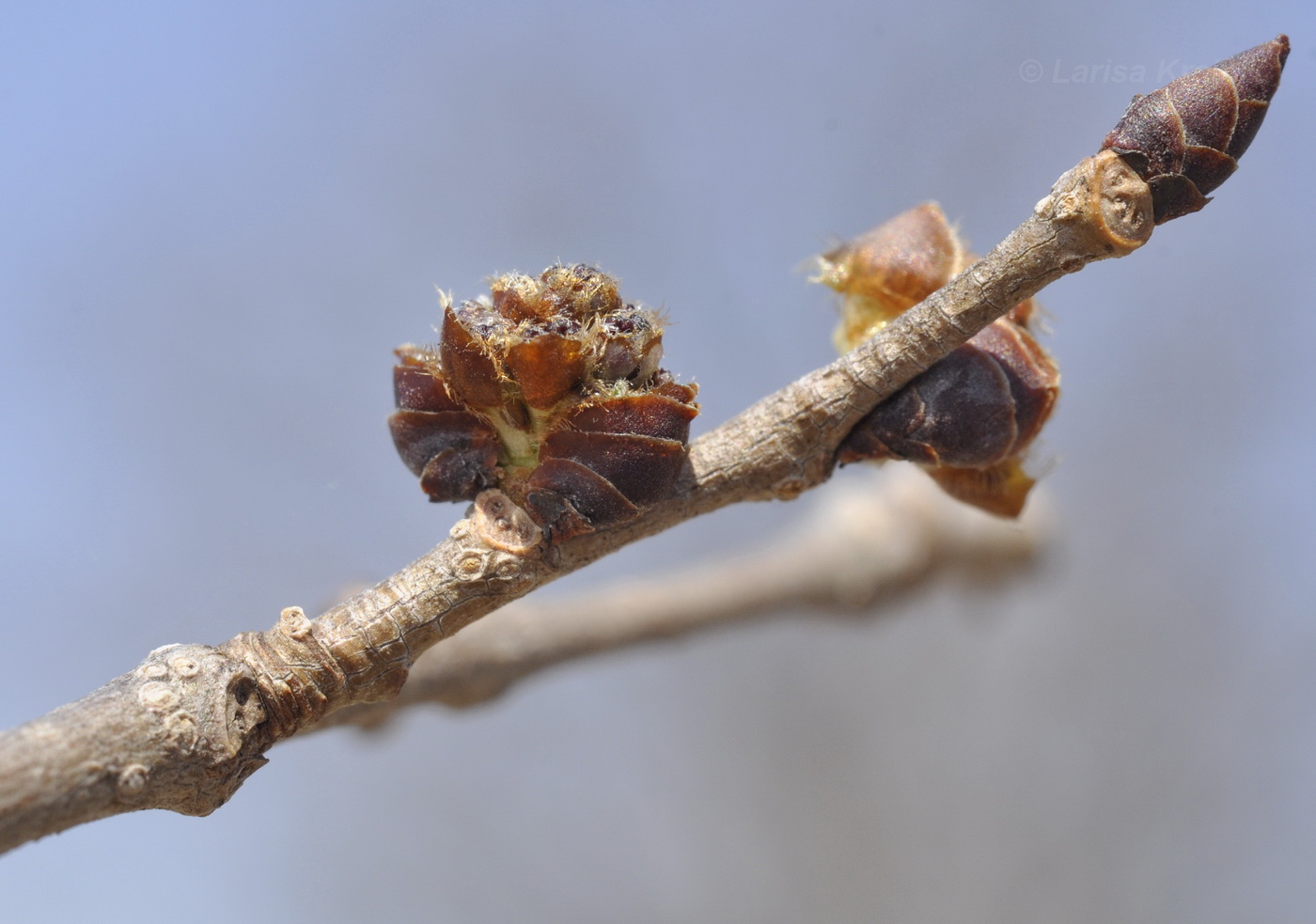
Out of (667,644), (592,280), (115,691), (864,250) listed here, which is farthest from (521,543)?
(667,644)

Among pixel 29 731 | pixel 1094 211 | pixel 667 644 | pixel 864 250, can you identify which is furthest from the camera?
pixel 667 644

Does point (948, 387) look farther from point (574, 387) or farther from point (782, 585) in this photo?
point (782, 585)

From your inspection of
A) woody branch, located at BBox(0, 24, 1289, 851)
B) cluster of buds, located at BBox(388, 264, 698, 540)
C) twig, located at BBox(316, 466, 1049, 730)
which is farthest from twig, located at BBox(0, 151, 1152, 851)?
twig, located at BBox(316, 466, 1049, 730)

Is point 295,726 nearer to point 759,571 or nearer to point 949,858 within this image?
point 759,571

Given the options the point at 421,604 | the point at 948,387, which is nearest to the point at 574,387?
the point at 421,604

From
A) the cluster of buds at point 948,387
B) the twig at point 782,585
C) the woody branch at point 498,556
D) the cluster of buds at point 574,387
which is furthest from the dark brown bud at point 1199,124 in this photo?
the twig at point 782,585

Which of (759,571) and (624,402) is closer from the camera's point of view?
(624,402)

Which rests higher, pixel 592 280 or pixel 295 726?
pixel 592 280

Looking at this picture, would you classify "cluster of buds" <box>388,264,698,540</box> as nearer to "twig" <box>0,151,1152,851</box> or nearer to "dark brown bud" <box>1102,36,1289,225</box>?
"twig" <box>0,151,1152,851</box>

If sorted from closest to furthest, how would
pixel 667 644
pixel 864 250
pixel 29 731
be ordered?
1. pixel 29 731
2. pixel 864 250
3. pixel 667 644
